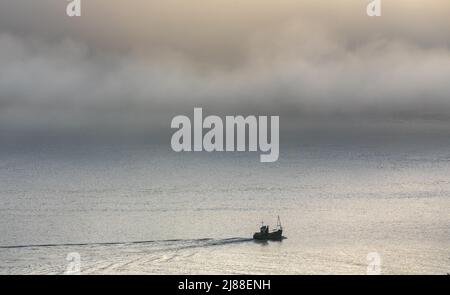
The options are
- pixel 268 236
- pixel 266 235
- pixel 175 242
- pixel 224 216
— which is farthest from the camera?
pixel 224 216

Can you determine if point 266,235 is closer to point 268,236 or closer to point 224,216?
point 268,236

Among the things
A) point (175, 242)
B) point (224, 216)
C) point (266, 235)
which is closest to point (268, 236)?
point (266, 235)

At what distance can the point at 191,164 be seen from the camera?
137875mm

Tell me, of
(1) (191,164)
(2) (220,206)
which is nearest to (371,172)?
(1) (191,164)

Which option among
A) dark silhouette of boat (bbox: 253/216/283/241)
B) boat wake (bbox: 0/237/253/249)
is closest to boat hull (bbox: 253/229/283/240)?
dark silhouette of boat (bbox: 253/216/283/241)

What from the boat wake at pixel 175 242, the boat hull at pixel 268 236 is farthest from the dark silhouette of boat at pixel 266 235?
the boat wake at pixel 175 242

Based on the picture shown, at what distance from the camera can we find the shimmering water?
4584 centimetres

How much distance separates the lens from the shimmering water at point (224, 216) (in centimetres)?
4584

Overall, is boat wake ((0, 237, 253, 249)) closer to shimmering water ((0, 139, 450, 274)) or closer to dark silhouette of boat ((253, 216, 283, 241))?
shimmering water ((0, 139, 450, 274))

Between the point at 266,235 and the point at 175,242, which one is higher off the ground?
the point at 266,235

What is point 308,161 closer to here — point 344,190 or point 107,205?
point 344,190

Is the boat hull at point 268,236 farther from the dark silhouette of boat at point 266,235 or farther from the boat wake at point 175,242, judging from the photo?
the boat wake at point 175,242

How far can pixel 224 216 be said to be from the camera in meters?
66.2
